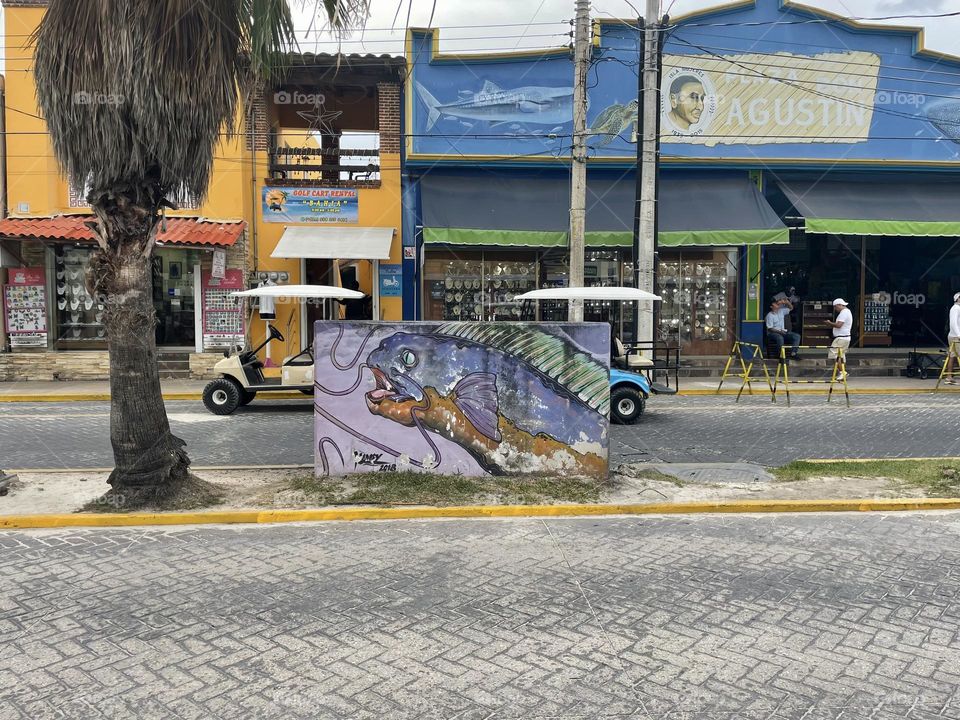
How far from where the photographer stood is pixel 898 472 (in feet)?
24.6

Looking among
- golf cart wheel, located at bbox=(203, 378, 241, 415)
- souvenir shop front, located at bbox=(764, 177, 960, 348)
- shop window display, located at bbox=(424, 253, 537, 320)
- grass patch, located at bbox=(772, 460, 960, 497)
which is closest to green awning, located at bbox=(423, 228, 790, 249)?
shop window display, located at bbox=(424, 253, 537, 320)

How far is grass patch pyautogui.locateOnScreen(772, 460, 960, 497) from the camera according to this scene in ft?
23.0

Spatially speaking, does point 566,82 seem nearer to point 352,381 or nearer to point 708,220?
point 708,220

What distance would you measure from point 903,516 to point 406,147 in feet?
44.7

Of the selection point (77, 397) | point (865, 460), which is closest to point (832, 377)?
point (865, 460)

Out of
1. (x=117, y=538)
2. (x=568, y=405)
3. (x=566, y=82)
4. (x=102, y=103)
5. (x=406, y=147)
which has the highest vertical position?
(x=566, y=82)

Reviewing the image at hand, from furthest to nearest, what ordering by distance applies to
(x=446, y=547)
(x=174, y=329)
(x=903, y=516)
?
(x=174, y=329)
(x=903, y=516)
(x=446, y=547)

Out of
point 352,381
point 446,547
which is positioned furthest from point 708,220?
point 446,547

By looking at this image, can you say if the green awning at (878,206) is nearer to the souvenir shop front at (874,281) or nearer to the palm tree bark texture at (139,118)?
the souvenir shop front at (874,281)

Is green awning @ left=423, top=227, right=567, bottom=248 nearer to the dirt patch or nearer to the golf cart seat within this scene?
the golf cart seat

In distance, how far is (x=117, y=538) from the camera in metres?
5.73

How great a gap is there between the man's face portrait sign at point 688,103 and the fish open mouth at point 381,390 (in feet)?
42.8

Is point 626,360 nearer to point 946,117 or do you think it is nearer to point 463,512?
point 463,512

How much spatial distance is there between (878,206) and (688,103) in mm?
5068
